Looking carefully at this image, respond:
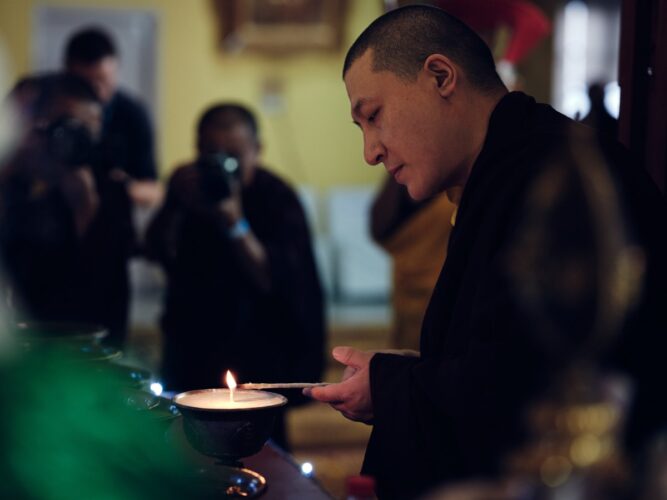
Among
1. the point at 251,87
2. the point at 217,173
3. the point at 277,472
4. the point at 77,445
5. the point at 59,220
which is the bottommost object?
the point at 277,472

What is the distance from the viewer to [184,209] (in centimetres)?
285

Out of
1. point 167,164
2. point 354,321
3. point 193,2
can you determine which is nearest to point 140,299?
point 167,164

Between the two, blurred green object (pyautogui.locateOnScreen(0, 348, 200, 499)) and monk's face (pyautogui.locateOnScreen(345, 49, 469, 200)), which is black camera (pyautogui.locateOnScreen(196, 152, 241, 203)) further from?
blurred green object (pyautogui.locateOnScreen(0, 348, 200, 499))

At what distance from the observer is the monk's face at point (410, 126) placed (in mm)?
1446

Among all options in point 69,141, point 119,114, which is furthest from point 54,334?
point 119,114

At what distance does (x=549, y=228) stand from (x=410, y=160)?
35.1 inches

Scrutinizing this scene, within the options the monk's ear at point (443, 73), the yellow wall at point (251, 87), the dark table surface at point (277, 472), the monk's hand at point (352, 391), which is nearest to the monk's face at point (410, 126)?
the monk's ear at point (443, 73)

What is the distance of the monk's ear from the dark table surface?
23.2 inches

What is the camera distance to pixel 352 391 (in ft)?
4.32

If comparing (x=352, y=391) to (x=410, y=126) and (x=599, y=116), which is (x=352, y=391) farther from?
(x=599, y=116)

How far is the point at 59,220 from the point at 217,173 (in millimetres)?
439

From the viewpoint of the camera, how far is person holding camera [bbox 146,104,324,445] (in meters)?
2.74

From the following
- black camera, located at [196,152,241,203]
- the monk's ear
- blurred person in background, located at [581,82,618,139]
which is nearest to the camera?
the monk's ear

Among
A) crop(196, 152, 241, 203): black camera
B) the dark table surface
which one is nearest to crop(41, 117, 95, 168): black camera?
crop(196, 152, 241, 203): black camera
